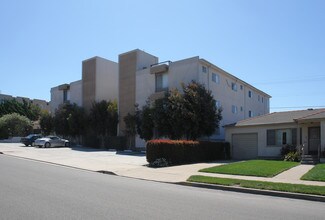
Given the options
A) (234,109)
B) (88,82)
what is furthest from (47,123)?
(234,109)

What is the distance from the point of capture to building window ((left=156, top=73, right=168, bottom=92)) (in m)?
37.0

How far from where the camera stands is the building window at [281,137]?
91.5 ft

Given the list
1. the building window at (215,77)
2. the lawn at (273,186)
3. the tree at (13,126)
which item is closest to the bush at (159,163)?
the lawn at (273,186)

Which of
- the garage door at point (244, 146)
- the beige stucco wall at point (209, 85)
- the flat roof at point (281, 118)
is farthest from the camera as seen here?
the beige stucco wall at point (209, 85)

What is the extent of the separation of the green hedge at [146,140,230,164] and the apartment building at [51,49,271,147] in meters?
6.51

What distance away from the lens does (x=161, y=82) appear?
37.5 meters

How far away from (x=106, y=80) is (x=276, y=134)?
2725cm

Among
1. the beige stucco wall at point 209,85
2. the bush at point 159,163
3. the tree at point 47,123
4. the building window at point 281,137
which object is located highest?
the beige stucco wall at point 209,85

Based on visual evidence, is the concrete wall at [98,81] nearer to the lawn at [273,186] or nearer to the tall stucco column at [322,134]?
the tall stucco column at [322,134]

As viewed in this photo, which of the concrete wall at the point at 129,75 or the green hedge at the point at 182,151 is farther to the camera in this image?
the concrete wall at the point at 129,75

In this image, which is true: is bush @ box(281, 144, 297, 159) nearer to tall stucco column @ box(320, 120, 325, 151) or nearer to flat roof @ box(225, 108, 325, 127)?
flat roof @ box(225, 108, 325, 127)

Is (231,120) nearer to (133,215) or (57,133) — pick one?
(57,133)

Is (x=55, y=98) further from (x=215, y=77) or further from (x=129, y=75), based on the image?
(x=215, y=77)

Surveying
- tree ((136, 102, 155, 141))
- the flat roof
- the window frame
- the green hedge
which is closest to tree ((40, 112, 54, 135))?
tree ((136, 102, 155, 141))
